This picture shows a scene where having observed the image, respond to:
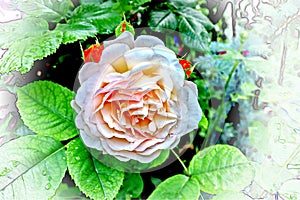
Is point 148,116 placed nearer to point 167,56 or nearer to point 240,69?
point 167,56

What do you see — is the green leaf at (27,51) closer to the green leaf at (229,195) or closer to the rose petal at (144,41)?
the rose petal at (144,41)

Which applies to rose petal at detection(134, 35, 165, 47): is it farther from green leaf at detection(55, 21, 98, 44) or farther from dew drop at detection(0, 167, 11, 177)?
dew drop at detection(0, 167, 11, 177)

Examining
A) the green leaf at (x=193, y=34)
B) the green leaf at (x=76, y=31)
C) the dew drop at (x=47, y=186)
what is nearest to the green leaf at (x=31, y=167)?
the dew drop at (x=47, y=186)

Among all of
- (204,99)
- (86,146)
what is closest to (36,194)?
(86,146)

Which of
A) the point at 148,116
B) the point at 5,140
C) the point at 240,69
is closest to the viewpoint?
the point at 148,116

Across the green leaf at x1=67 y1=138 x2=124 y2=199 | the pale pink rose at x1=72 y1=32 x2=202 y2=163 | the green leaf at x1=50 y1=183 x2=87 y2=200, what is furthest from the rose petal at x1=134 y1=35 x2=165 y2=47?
the green leaf at x1=50 y1=183 x2=87 y2=200
